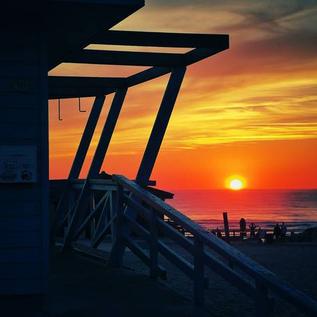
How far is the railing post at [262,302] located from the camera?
17.4 ft

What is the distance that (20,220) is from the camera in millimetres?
6605

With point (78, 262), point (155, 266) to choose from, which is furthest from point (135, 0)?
point (78, 262)

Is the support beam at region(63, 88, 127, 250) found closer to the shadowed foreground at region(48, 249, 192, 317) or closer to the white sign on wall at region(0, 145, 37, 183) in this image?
the shadowed foreground at region(48, 249, 192, 317)

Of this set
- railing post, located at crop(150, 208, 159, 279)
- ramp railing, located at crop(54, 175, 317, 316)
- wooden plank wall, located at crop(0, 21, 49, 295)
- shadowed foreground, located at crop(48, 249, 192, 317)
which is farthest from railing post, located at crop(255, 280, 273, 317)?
railing post, located at crop(150, 208, 159, 279)

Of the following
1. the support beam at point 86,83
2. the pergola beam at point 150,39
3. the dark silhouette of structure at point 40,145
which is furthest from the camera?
the support beam at point 86,83

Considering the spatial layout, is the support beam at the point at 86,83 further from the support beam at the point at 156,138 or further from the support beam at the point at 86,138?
the support beam at the point at 156,138

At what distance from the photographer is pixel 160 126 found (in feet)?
29.9

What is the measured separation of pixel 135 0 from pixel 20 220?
2.44m

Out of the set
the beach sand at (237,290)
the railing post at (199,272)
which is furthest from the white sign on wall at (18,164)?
the beach sand at (237,290)

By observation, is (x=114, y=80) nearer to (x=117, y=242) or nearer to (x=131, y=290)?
(x=117, y=242)

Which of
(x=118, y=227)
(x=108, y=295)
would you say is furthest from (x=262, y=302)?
(x=118, y=227)

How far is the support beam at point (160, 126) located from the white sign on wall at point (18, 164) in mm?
2821

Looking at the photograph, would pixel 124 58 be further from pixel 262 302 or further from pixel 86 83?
pixel 262 302

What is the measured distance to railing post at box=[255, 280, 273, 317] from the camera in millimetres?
5312
